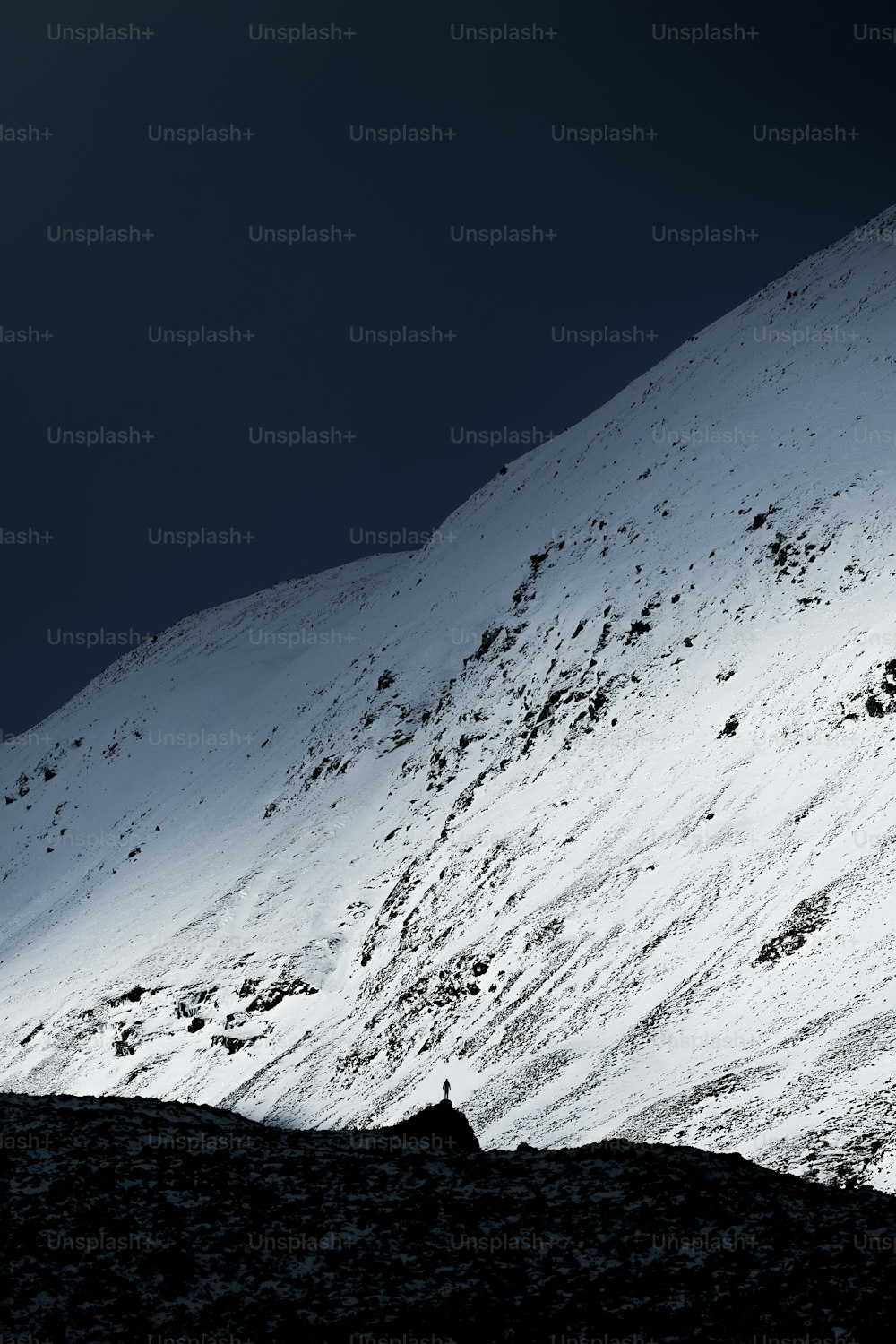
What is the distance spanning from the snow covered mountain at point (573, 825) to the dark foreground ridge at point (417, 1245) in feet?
45.2

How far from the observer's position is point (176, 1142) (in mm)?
11273

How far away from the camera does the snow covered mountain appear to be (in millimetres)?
36188

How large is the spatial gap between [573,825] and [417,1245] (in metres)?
44.1

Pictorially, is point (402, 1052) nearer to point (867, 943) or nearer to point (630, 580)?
point (867, 943)

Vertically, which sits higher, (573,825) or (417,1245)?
(573,825)

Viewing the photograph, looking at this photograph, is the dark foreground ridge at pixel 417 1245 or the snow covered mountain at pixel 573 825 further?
the snow covered mountain at pixel 573 825

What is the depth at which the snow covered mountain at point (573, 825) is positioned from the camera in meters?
36.2

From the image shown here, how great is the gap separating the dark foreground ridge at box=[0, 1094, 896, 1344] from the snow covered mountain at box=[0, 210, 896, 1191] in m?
13.8

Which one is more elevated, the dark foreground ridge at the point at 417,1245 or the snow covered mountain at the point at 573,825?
the snow covered mountain at the point at 573,825

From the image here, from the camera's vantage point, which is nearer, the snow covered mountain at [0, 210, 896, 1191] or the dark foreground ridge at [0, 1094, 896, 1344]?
the dark foreground ridge at [0, 1094, 896, 1344]

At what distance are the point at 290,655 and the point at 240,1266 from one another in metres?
98.3

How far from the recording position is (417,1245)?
31.0 feet

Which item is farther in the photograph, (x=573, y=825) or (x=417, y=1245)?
(x=573, y=825)

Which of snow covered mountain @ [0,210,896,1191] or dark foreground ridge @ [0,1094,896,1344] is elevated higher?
snow covered mountain @ [0,210,896,1191]
